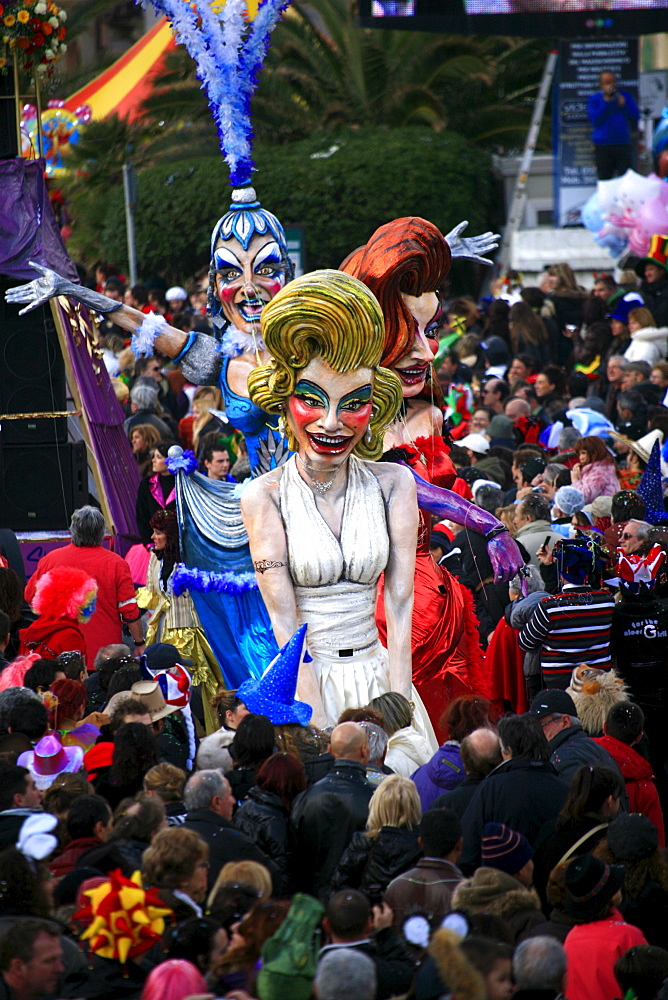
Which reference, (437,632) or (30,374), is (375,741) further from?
(30,374)

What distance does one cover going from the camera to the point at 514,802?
4.54 m

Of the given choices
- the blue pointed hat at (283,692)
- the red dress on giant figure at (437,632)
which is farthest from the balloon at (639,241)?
the blue pointed hat at (283,692)

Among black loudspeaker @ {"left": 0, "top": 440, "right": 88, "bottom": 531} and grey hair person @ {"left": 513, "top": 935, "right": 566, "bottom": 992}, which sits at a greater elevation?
→ grey hair person @ {"left": 513, "top": 935, "right": 566, "bottom": 992}

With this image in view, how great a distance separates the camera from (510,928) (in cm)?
367

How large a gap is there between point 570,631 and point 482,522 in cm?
65

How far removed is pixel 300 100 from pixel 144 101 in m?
2.14

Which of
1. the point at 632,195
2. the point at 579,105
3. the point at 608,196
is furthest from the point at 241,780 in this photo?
the point at 579,105

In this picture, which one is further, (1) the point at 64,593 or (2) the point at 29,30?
(2) the point at 29,30

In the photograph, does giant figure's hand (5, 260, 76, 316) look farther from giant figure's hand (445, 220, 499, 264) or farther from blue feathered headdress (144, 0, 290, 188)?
giant figure's hand (445, 220, 499, 264)

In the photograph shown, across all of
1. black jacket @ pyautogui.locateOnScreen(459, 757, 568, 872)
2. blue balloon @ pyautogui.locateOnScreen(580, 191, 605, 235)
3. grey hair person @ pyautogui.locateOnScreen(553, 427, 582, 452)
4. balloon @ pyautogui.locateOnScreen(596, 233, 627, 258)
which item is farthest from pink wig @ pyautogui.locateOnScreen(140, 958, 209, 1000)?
blue balloon @ pyautogui.locateOnScreen(580, 191, 605, 235)

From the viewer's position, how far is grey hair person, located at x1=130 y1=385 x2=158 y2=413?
10867mm

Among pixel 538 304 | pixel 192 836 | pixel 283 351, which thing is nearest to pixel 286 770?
pixel 192 836

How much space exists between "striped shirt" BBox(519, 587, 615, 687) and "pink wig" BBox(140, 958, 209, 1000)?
10.00 ft

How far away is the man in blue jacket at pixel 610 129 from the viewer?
1764 cm
